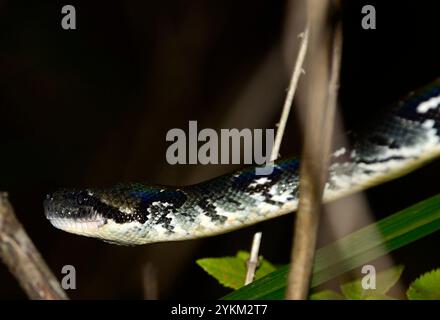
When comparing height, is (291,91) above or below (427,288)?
above

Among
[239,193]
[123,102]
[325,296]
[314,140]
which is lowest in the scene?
[325,296]

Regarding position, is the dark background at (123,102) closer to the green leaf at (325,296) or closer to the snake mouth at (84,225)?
the snake mouth at (84,225)

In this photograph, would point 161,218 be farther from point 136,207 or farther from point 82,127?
point 82,127

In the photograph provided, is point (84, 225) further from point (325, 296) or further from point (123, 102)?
point (123, 102)

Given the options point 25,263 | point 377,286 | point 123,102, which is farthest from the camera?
point 123,102

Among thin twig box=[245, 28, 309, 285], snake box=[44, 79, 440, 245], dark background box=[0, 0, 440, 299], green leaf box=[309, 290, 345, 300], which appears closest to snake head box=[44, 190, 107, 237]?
snake box=[44, 79, 440, 245]

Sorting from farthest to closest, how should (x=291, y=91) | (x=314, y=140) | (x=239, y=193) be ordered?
1. (x=239, y=193)
2. (x=291, y=91)
3. (x=314, y=140)

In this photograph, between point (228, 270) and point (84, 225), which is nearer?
point (228, 270)

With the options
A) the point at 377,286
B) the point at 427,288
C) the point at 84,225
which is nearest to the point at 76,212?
the point at 84,225

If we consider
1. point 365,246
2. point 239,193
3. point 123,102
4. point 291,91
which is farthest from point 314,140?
point 123,102
